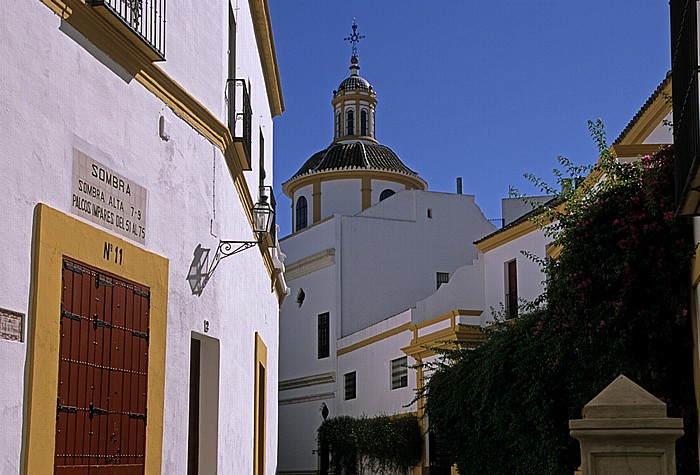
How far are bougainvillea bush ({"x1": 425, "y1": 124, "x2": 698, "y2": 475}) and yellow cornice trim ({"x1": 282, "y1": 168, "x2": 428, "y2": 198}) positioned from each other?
27.4 m

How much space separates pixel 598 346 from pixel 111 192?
21.9 ft

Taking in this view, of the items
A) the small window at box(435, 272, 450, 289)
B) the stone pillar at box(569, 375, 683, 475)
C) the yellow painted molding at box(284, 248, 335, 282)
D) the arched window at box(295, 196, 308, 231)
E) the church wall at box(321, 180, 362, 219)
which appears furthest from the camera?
the arched window at box(295, 196, 308, 231)

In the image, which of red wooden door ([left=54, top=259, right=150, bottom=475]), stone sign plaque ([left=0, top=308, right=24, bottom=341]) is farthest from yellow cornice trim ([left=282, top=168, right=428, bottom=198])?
stone sign plaque ([left=0, top=308, right=24, bottom=341])

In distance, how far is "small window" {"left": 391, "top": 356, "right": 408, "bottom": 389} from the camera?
29.3m

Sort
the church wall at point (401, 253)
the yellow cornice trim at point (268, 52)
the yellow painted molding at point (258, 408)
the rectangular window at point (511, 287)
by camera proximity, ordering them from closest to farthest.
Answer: the yellow cornice trim at point (268, 52), the yellow painted molding at point (258, 408), the rectangular window at point (511, 287), the church wall at point (401, 253)

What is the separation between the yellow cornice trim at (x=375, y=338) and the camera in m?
29.4

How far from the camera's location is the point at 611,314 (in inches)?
454

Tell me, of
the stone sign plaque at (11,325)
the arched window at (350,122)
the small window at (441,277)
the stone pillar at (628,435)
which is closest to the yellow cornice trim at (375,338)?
the small window at (441,277)

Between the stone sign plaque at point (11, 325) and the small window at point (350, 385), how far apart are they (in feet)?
93.2

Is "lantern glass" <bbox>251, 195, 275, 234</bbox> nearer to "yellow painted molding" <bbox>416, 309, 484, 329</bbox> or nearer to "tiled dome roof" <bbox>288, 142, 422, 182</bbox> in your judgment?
"yellow painted molding" <bbox>416, 309, 484, 329</bbox>

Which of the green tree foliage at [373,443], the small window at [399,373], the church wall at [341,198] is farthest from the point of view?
the church wall at [341,198]

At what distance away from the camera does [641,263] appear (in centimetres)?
1130

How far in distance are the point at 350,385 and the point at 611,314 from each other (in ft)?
76.8

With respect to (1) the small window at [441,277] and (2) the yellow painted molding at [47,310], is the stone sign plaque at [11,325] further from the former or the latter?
(1) the small window at [441,277]
